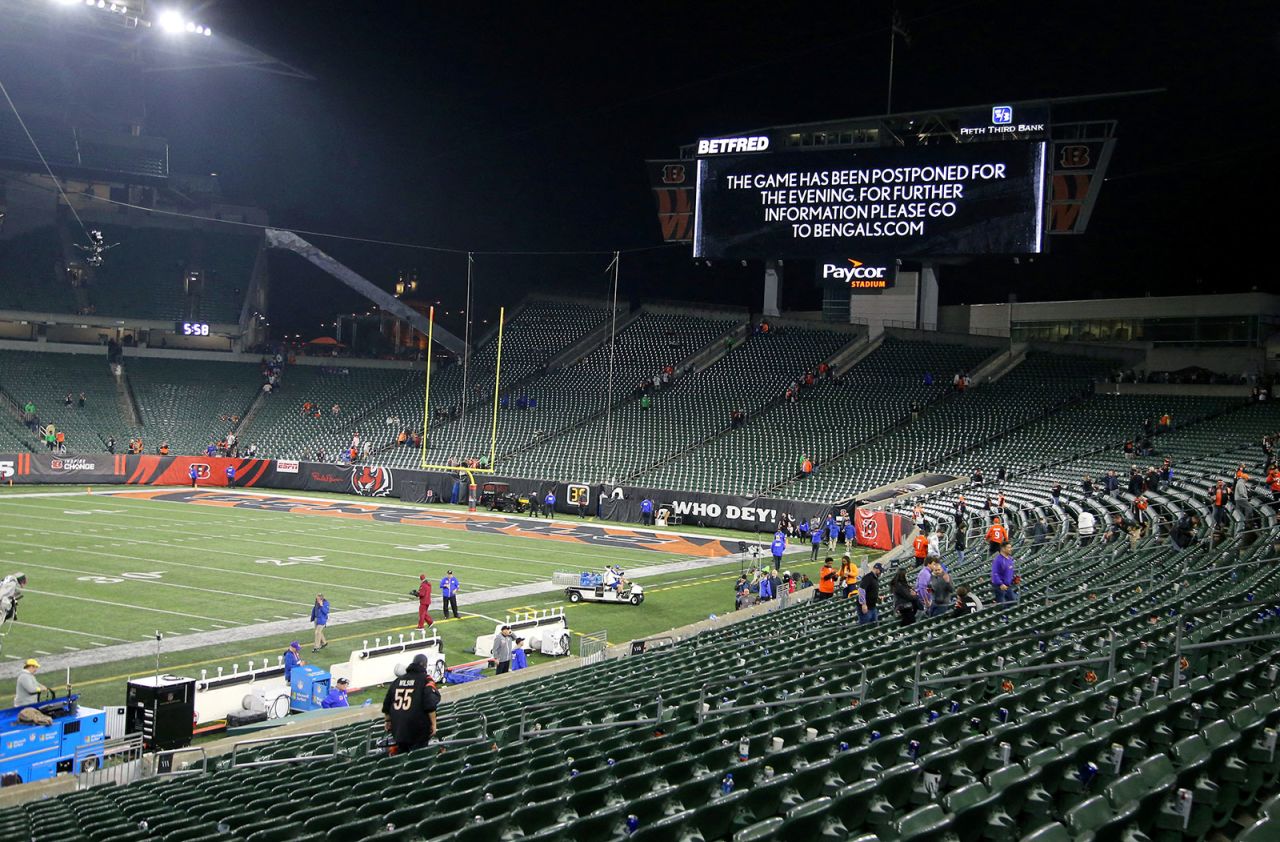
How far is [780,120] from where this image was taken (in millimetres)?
47688

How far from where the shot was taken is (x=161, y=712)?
13922 millimetres

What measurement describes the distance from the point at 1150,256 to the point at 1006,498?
1878 centimetres

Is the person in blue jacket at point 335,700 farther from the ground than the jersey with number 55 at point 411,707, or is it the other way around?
the jersey with number 55 at point 411,707

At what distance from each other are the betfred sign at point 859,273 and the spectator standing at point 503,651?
78.1ft

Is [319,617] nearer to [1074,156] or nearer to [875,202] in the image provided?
[875,202]

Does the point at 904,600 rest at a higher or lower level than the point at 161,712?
higher

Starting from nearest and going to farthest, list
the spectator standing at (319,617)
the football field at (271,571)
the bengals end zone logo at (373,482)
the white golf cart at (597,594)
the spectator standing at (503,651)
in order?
the spectator standing at (503,651)
the spectator standing at (319,617)
the football field at (271,571)
the white golf cart at (597,594)
the bengals end zone logo at (373,482)

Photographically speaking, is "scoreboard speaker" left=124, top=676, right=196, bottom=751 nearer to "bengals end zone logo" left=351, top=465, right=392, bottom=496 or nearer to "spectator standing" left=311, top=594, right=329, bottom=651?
"spectator standing" left=311, top=594, right=329, bottom=651

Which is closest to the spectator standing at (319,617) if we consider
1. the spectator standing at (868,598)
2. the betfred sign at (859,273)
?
the spectator standing at (868,598)

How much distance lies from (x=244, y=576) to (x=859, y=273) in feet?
73.6

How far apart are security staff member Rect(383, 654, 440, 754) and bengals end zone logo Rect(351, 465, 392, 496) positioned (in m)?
40.3

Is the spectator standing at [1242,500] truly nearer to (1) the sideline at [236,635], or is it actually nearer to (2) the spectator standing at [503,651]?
(2) the spectator standing at [503,651]

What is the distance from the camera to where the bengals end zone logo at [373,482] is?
4956cm

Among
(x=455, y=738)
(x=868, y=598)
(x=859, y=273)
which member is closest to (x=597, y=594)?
(x=868, y=598)
